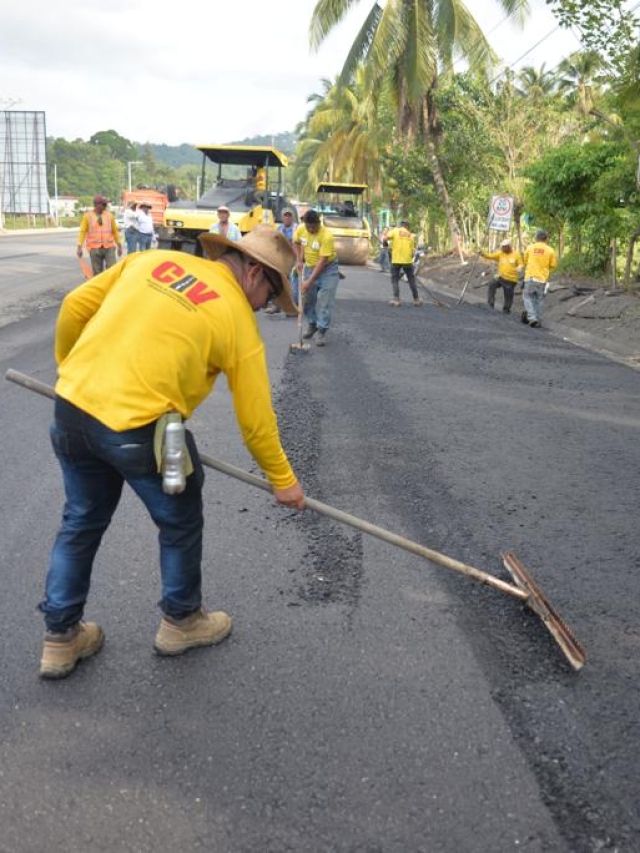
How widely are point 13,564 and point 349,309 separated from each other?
11542 mm

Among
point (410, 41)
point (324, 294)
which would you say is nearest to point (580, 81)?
point (410, 41)

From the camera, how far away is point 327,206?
29.0m

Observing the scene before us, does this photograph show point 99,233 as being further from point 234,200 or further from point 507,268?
point 507,268

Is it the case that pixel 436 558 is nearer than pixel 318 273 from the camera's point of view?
Yes

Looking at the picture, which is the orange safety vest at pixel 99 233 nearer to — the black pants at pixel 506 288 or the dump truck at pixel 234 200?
the dump truck at pixel 234 200

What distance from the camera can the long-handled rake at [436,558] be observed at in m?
2.88

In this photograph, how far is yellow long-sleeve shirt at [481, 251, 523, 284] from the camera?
50.7 feet

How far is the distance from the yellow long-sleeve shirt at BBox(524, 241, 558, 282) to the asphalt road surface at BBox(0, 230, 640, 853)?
8258mm

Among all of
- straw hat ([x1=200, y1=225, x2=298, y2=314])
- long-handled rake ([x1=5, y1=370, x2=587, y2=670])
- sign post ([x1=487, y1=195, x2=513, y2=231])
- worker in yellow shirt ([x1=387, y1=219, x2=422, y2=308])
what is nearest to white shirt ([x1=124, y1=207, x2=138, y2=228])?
worker in yellow shirt ([x1=387, y1=219, x2=422, y2=308])

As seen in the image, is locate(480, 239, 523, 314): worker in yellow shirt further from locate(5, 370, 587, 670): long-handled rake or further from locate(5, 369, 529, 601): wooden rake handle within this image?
locate(5, 369, 529, 601): wooden rake handle

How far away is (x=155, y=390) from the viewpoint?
2.51m

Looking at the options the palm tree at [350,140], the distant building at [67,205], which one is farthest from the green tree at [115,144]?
the palm tree at [350,140]

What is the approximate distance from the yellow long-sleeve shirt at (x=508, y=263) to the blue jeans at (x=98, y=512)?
1370cm

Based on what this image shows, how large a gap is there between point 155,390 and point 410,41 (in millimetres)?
23325
